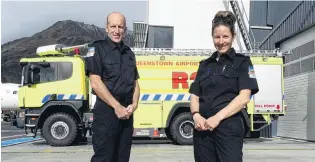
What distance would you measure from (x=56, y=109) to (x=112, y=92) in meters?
8.36

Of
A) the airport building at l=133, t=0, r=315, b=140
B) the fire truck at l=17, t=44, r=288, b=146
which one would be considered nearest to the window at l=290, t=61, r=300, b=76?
the airport building at l=133, t=0, r=315, b=140

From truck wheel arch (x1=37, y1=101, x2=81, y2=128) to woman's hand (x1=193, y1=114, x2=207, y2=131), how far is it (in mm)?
8533

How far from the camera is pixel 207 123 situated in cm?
315

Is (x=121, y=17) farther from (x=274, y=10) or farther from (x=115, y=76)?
(x=274, y=10)

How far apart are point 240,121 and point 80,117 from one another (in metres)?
8.67

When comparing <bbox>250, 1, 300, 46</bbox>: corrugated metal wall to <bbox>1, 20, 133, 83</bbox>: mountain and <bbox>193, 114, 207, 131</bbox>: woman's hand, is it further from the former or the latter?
<bbox>1, 20, 133, 83</bbox>: mountain

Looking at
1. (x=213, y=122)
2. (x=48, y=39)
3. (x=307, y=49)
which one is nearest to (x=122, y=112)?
(x=213, y=122)

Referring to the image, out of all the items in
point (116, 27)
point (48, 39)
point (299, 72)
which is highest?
point (48, 39)

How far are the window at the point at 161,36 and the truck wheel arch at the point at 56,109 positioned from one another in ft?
36.5

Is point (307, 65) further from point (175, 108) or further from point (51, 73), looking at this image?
point (51, 73)

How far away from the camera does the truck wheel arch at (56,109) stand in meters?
11.4

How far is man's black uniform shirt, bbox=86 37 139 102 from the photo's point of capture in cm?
364

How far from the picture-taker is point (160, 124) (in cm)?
1184

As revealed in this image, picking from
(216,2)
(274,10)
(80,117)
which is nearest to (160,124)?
(80,117)
